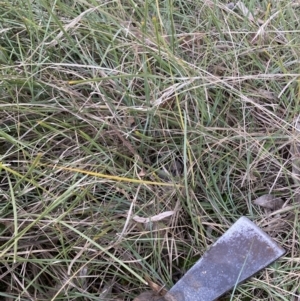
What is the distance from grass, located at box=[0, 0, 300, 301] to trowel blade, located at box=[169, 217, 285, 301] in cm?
3

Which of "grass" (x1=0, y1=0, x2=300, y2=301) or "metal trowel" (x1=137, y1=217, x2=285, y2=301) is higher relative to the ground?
"grass" (x1=0, y1=0, x2=300, y2=301)

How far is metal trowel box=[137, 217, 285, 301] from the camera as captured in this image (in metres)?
1.26

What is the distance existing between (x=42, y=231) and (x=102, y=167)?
0.71ft

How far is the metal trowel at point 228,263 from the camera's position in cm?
126

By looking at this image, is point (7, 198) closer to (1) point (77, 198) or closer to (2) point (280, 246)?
(1) point (77, 198)

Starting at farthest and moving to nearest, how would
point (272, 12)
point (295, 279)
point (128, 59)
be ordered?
point (272, 12) → point (128, 59) → point (295, 279)

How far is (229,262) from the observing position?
129cm

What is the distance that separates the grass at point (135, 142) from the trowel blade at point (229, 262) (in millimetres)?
32

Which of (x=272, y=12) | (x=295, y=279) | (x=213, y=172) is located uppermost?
(x=272, y=12)

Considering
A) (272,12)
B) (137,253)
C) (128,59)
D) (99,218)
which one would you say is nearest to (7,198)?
(99,218)

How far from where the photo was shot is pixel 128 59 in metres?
1.53

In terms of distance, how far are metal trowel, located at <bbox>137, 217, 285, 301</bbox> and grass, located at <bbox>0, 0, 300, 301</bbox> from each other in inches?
1.3

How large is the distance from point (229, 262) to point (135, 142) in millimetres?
401

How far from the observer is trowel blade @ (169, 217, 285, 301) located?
1263 millimetres
